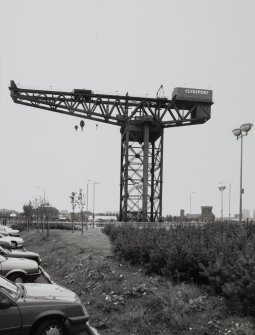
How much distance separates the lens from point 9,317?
6711 millimetres

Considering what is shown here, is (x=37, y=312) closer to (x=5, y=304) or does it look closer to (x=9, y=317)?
(x=9, y=317)

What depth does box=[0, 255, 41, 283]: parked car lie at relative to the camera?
12.5m

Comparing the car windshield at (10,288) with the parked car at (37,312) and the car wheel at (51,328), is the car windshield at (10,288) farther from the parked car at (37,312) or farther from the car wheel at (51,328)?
the car wheel at (51,328)

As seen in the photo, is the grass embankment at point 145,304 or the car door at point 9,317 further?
the grass embankment at point 145,304

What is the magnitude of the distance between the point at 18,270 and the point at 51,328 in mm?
5961

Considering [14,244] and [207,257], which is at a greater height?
[207,257]

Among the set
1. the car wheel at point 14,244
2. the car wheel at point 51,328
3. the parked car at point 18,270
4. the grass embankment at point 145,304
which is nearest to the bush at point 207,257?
the grass embankment at point 145,304

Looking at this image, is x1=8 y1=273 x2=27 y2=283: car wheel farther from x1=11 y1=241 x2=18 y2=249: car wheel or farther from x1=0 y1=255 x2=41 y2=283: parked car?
x1=11 y1=241 x2=18 y2=249: car wheel

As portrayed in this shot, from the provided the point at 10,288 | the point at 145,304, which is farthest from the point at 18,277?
the point at 10,288

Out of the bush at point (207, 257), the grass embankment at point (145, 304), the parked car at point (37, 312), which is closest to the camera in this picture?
the parked car at point (37, 312)

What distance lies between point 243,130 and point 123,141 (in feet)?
85.1

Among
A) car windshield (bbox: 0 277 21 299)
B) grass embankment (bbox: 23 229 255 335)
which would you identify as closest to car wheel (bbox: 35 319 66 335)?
car windshield (bbox: 0 277 21 299)

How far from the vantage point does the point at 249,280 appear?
697 centimetres

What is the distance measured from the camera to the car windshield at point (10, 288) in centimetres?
717
